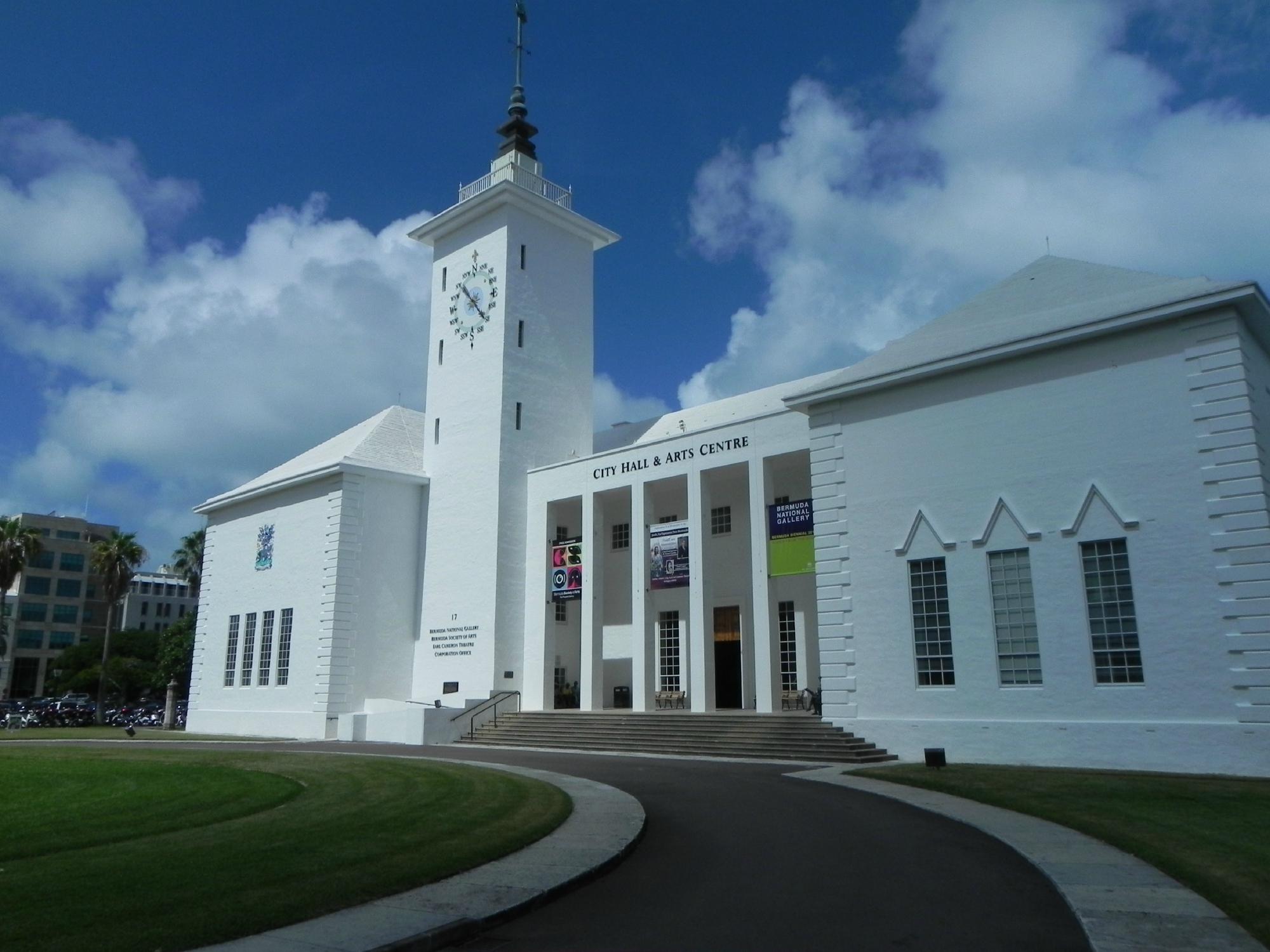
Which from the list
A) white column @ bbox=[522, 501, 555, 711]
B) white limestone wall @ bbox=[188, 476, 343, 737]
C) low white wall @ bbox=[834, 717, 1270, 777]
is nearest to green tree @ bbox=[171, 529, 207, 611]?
white limestone wall @ bbox=[188, 476, 343, 737]

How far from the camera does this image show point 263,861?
8.96 meters

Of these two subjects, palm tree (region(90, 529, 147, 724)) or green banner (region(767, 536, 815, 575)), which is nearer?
green banner (region(767, 536, 815, 575))

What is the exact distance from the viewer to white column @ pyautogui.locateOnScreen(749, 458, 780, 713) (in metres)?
25.5

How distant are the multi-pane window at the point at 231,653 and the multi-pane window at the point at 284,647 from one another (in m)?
3.48

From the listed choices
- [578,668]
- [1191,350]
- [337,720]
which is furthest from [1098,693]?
[337,720]

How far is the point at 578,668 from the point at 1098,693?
1998 centimetres

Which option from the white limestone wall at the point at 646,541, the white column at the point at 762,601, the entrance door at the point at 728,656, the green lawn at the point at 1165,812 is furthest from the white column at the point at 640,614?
the green lawn at the point at 1165,812

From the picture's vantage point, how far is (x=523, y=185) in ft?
121

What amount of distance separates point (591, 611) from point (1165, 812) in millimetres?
20240

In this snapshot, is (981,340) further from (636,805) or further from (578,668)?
(578,668)

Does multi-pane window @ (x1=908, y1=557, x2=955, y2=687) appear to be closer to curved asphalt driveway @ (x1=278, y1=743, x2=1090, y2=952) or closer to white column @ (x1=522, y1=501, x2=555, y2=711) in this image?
curved asphalt driveway @ (x1=278, y1=743, x2=1090, y2=952)

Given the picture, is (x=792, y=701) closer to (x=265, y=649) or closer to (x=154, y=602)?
(x=265, y=649)

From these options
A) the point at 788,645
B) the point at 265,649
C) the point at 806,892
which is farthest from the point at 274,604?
the point at 806,892

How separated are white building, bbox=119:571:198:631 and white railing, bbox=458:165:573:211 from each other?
7653 centimetres
